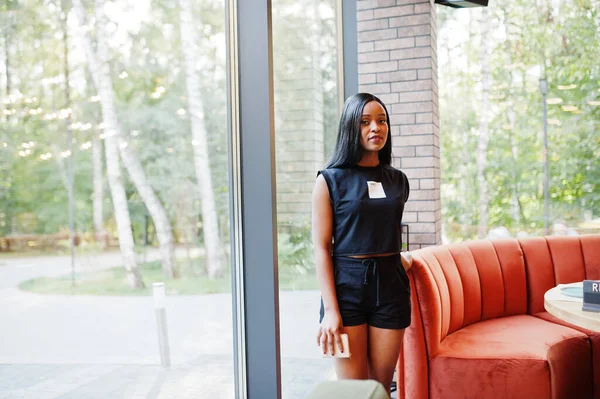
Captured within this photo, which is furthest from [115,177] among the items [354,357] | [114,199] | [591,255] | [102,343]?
[591,255]

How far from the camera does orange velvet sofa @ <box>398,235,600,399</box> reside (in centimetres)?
278

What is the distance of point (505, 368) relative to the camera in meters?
2.76

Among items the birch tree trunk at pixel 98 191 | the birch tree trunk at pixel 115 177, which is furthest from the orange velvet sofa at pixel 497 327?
the birch tree trunk at pixel 98 191

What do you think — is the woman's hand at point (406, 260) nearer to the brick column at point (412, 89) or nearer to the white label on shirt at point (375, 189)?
the white label on shirt at point (375, 189)

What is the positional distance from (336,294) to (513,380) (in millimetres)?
1196

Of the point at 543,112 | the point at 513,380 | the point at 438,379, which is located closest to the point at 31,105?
the point at 438,379

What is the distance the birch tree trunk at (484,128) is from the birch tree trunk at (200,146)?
2.69 metres

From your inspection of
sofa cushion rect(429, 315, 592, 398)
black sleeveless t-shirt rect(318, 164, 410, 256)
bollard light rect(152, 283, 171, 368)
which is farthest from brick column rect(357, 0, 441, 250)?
bollard light rect(152, 283, 171, 368)

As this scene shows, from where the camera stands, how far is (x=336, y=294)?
216cm

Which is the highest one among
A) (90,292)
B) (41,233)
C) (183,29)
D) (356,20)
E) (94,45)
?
(356,20)

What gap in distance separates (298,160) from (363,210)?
1.34m

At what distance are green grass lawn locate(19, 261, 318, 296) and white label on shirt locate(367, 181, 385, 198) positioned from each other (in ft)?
2.68

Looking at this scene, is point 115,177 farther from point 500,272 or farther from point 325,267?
point 500,272

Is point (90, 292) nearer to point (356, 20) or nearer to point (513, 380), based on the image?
point (513, 380)
